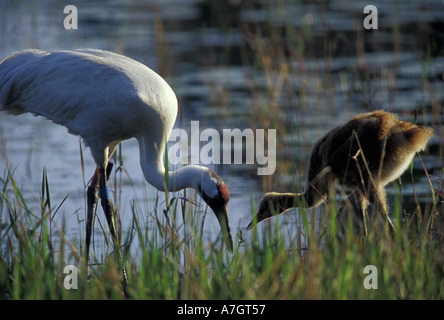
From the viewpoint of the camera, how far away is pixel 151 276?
3799 mm

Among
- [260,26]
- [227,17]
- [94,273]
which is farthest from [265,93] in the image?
[94,273]

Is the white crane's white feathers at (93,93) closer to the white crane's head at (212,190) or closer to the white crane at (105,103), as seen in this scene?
the white crane at (105,103)

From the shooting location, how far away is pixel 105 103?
5.04 metres

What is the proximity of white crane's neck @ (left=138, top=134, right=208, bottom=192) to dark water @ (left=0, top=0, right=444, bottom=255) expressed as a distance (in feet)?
0.85

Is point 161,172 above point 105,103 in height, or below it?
below

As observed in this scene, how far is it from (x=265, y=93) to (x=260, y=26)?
73.7 inches

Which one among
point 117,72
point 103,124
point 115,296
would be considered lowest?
point 115,296

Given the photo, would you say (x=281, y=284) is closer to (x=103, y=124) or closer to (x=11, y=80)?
(x=103, y=124)

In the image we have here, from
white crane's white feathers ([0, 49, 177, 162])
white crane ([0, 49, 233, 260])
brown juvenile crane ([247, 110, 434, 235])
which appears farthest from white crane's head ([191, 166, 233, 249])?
white crane's white feathers ([0, 49, 177, 162])

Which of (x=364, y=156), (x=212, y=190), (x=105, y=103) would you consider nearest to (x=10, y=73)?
(x=105, y=103)

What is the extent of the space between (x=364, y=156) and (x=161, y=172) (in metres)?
1.30

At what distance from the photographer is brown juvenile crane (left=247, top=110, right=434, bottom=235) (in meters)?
5.14

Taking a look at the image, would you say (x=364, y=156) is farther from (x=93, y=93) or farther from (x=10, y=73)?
(x=10, y=73)

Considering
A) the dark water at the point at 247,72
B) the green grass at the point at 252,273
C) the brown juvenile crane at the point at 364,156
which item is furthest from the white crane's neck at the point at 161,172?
the green grass at the point at 252,273
